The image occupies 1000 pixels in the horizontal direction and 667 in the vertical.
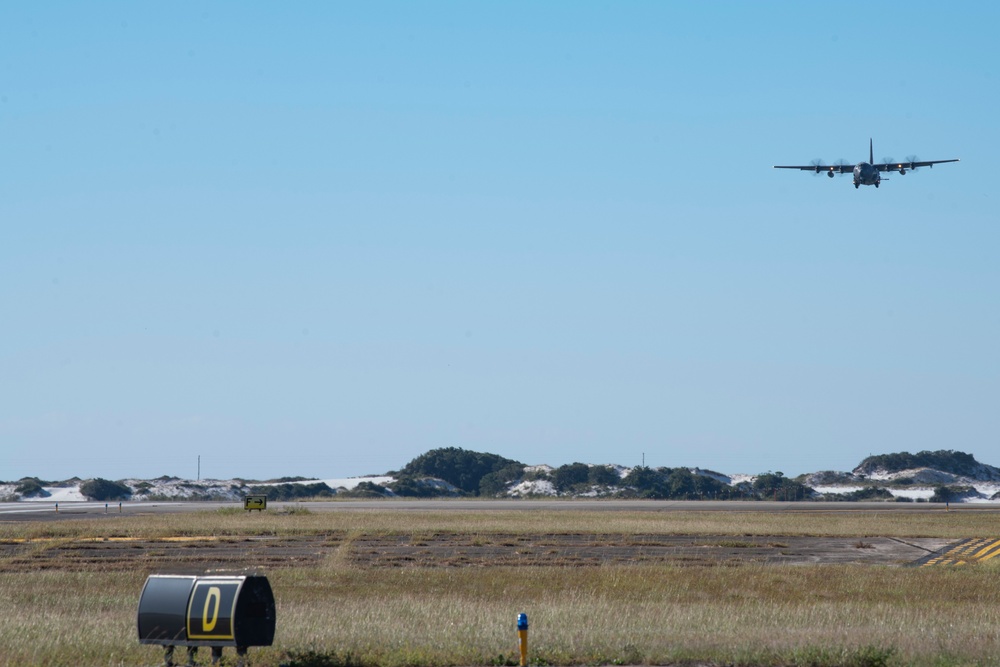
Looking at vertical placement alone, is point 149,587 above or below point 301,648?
above

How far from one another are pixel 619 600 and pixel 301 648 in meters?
11.2

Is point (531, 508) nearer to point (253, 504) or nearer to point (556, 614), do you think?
point (253, 504)

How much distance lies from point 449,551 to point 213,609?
27564 millimetres

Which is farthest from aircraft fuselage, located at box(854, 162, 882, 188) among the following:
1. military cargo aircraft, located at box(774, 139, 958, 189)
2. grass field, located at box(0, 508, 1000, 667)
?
grass field, located at box(0, 508, 1000, 667)

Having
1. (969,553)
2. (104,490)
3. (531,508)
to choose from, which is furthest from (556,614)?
(104,490)

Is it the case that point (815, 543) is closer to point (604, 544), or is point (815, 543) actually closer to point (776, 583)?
point (604, 544)

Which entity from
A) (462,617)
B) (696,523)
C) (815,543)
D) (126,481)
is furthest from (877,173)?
(126,481)

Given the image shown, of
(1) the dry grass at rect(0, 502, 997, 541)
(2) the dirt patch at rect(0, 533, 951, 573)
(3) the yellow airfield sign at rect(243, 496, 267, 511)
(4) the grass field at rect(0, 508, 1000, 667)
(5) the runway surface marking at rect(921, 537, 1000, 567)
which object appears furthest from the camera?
(3) the yellow airfield sign at rect(243, 496, 267, 511)

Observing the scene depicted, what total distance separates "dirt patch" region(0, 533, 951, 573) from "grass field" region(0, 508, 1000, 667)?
598 mm

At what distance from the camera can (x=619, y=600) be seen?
28906 millimetres

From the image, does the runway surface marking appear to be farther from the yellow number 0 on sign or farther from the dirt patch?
the yellow number 0 on sign

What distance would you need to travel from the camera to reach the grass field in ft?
63.7

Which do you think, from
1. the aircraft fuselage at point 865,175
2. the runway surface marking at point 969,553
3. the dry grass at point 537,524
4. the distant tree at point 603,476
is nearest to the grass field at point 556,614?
the runway surface marking at point 969,553

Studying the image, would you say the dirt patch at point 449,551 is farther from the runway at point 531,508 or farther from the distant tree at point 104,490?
the distant tree at point 104,490
